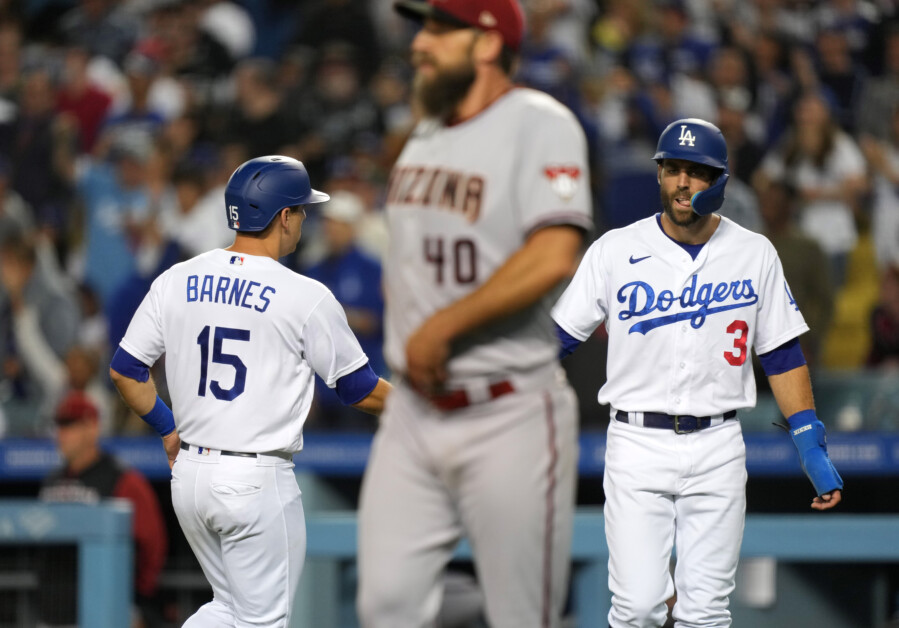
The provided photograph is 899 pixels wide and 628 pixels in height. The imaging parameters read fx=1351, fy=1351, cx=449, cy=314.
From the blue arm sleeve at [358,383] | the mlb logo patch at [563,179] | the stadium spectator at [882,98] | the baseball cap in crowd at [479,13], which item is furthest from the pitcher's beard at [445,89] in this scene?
the stadium spectator at [882,98]

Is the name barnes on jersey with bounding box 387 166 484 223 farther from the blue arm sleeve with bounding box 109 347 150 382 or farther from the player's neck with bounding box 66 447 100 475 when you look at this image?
the player's neck with bounding box 66 447 100 475

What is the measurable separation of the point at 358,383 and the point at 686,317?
1.10 m

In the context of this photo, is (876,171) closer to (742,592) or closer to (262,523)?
(742,592)

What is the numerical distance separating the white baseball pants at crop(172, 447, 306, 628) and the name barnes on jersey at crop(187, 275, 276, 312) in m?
0.48

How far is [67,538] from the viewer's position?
242 inches

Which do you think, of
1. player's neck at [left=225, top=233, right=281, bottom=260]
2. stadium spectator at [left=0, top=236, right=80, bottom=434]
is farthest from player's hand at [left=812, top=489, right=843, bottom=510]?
stadium spectator at [left=0, top=236, right=80, bottom=434]

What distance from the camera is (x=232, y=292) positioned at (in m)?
4.28

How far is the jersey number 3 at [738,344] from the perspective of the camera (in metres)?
4.45

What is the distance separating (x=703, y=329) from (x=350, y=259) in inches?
160

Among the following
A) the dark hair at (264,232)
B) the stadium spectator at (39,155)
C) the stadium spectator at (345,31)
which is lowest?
the dark hair at (264,232)

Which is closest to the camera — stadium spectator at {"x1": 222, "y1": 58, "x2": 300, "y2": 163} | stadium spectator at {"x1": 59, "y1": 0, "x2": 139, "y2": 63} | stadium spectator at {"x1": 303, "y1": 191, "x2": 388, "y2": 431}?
stadium spectator at {"x1": 303, "y1": 191, "x2": 388, "y2": 431}

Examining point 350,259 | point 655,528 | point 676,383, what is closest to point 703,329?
point 676,383

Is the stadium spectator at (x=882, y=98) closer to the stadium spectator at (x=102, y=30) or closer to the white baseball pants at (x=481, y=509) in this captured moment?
the stadium spectator at (x=102, y=30)

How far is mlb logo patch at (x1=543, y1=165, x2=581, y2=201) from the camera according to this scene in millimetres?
2982
